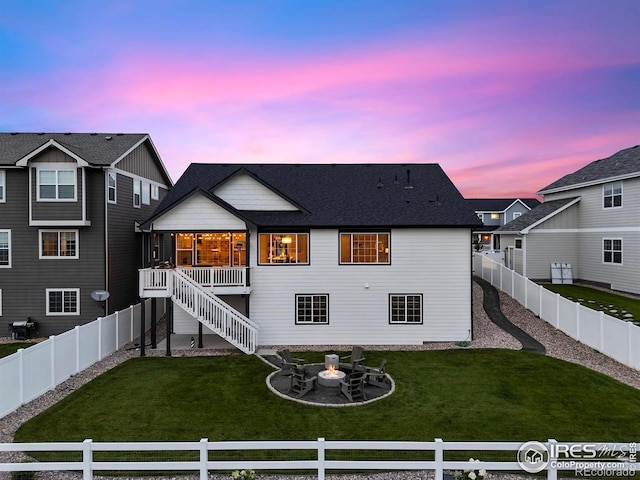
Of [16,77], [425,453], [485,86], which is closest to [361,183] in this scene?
[485,86]

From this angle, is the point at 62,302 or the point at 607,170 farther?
the point at 607,170

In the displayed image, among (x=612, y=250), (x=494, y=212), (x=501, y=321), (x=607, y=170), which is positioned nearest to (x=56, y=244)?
(x=501, y=321)

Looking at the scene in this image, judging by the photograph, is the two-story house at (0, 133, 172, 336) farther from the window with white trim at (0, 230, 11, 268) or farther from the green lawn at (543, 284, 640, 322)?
the green lawn at (543, 284, 640, 322)

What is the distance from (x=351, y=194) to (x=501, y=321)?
10.4 metres

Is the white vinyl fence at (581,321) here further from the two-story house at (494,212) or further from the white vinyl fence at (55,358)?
the two-story house at (494,212)

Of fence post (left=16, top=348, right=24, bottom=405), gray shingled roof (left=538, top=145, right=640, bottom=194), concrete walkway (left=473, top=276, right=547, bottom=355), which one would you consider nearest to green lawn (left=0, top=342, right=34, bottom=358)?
fence post (left=16, top=348, right=24, bottom=405)

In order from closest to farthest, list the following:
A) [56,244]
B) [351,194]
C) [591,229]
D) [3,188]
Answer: [3,188] → [56,244] → [351,194] → [591,229]

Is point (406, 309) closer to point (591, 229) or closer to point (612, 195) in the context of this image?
point (591, 229)

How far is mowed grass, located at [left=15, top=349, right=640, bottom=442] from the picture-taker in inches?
321

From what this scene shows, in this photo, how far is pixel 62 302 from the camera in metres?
17.4

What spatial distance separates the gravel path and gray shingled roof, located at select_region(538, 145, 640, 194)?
1082 centimetres

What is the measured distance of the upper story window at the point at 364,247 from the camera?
55.3ft

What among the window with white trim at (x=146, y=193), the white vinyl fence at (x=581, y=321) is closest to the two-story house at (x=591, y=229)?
the white vinyl fence at (x=581, y=321)

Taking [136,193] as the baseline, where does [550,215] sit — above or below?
below
